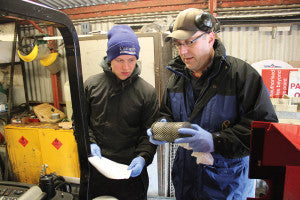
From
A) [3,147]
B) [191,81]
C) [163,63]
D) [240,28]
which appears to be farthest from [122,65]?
[3,147]

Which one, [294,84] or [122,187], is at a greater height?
[294,84]

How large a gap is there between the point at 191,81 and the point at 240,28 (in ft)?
8.28

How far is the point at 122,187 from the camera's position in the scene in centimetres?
180

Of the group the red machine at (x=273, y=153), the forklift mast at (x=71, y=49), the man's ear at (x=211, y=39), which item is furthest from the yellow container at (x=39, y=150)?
the red machine at (x=273, y=153)

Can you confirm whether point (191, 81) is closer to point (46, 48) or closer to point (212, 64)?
point (212, 64)

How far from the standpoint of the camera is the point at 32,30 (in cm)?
444

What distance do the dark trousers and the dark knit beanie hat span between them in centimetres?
104

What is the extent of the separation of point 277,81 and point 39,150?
367 centimetres

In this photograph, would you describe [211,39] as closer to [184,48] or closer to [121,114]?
[184,48]

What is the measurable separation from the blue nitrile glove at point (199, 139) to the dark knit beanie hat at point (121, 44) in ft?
2.73

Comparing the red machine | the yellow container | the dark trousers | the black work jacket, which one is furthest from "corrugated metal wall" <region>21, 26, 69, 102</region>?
the red machine

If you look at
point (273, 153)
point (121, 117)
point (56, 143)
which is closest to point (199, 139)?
point (273, 153)

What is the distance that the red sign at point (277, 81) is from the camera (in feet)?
8.66

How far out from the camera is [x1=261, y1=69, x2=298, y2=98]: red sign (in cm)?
264
